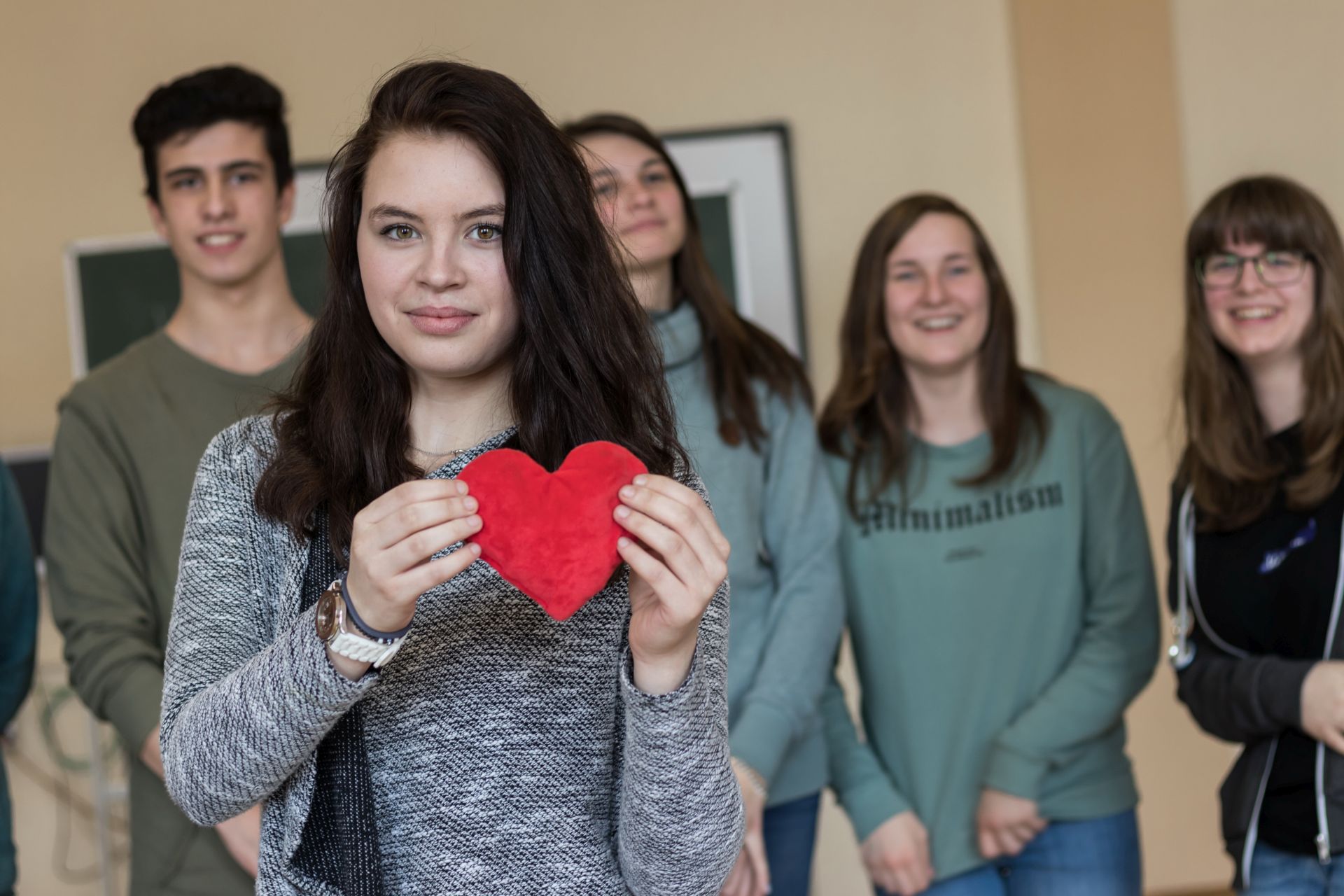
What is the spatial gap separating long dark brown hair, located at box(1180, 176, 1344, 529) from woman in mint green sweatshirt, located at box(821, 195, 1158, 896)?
0.77 ft

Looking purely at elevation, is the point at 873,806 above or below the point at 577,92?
below

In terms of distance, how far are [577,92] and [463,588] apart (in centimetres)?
294

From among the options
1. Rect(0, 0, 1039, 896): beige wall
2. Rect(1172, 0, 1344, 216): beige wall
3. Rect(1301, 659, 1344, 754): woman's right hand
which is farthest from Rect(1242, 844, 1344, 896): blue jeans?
Rect(0, 0, 1039, 896): beige wall

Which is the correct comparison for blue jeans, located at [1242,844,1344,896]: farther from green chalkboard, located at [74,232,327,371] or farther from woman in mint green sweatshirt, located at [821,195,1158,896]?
green chalkboard, located at [74,232,327,371]

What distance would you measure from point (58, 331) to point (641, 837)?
10.9ft

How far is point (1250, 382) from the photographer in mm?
2201

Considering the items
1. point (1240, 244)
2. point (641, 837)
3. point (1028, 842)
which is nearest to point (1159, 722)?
point (1028, 842)

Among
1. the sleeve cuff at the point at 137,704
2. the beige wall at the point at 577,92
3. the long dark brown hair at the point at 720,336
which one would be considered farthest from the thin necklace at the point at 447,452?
the beige wall at the point at 577,92

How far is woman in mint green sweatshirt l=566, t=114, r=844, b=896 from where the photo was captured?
2082mm

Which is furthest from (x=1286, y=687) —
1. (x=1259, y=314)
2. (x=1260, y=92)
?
(x=1260, y=92)

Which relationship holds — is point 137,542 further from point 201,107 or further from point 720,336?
point 720,336

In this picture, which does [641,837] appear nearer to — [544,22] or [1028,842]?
[1028,842]

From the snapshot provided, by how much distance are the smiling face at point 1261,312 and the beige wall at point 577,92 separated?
1916mm

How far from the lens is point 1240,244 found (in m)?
2.15
